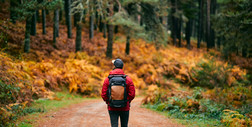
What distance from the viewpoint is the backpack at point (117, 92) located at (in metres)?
4.50

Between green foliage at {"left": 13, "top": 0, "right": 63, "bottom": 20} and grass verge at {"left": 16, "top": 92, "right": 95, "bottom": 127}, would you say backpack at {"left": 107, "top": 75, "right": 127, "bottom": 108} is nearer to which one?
grass verge at {"left": 16, "top": 92, "right": 95, "bottom": 127}

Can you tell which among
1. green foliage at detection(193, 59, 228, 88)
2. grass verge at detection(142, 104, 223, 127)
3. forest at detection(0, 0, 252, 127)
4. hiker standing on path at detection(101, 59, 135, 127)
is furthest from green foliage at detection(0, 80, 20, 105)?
green foliage at detection(193, 59, 228, 88)

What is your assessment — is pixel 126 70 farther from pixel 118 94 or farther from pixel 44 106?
pixel 118 94

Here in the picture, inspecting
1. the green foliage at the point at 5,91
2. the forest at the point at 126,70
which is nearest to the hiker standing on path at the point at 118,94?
the forest at the point at 126,70

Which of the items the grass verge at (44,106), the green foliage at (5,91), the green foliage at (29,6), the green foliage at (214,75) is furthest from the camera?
the green foliage at (214,75)

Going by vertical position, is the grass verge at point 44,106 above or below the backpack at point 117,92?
below

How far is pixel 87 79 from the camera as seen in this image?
14.4 metres

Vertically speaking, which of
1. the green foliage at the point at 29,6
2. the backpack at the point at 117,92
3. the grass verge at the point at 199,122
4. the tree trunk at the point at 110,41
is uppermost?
the green foliage at the point at 29,6

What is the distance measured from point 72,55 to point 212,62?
10.0 m

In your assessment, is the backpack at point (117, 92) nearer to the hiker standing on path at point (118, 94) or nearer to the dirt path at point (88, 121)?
the hiker standing on path at point (118, 94)

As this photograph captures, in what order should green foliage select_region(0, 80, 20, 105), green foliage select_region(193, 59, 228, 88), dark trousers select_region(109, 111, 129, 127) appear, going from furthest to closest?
1. green foliage select_region(193, 59, 228, 88)
2. green foliage select_region(0, 80, 20, 105)
3. dark trousers select_region(109, 111, 129, 127)

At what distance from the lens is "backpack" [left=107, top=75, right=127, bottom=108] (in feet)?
14.8

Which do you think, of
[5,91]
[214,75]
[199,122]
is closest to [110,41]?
[214,75]

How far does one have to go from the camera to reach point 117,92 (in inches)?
177
